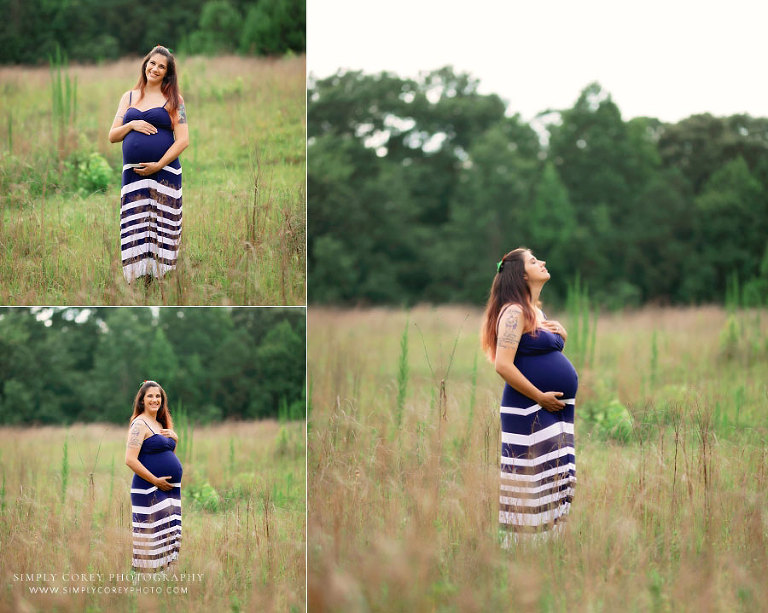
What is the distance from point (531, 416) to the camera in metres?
4.09

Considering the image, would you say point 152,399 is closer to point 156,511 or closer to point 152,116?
point 156,511

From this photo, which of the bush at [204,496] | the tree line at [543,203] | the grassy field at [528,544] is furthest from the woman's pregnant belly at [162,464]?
the tree line at [543,203]

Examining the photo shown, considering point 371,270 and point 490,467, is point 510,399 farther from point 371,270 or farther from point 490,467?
point 371,270

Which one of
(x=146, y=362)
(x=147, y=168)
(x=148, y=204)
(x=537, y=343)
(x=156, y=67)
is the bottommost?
(x=146, y=362)

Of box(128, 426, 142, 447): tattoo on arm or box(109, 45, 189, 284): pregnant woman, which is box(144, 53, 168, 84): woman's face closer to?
box(109, 45, 189, 284): pregnant woman

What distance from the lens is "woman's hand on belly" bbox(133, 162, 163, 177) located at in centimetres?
437

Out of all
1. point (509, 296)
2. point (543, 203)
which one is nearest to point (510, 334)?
point (509, 296)

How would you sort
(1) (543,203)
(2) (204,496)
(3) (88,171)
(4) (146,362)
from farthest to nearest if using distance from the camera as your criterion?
(1) (543,203) → (4) (146,362) → (3) (88,171) → (2) (204,496)

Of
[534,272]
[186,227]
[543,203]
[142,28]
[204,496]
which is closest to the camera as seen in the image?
[534,272]

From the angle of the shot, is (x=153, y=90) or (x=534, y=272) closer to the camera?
(x=534, y=272)

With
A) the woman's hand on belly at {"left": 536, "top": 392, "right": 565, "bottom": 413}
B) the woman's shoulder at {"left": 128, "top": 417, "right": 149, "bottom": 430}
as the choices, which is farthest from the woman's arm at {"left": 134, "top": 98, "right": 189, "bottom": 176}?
the woman's hand on belly at {"left": 536, "top": 392, "right": 565, "bottom": 413}

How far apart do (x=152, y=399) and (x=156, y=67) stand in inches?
76.8

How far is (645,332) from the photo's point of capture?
12.1 meters

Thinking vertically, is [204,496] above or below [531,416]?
below
